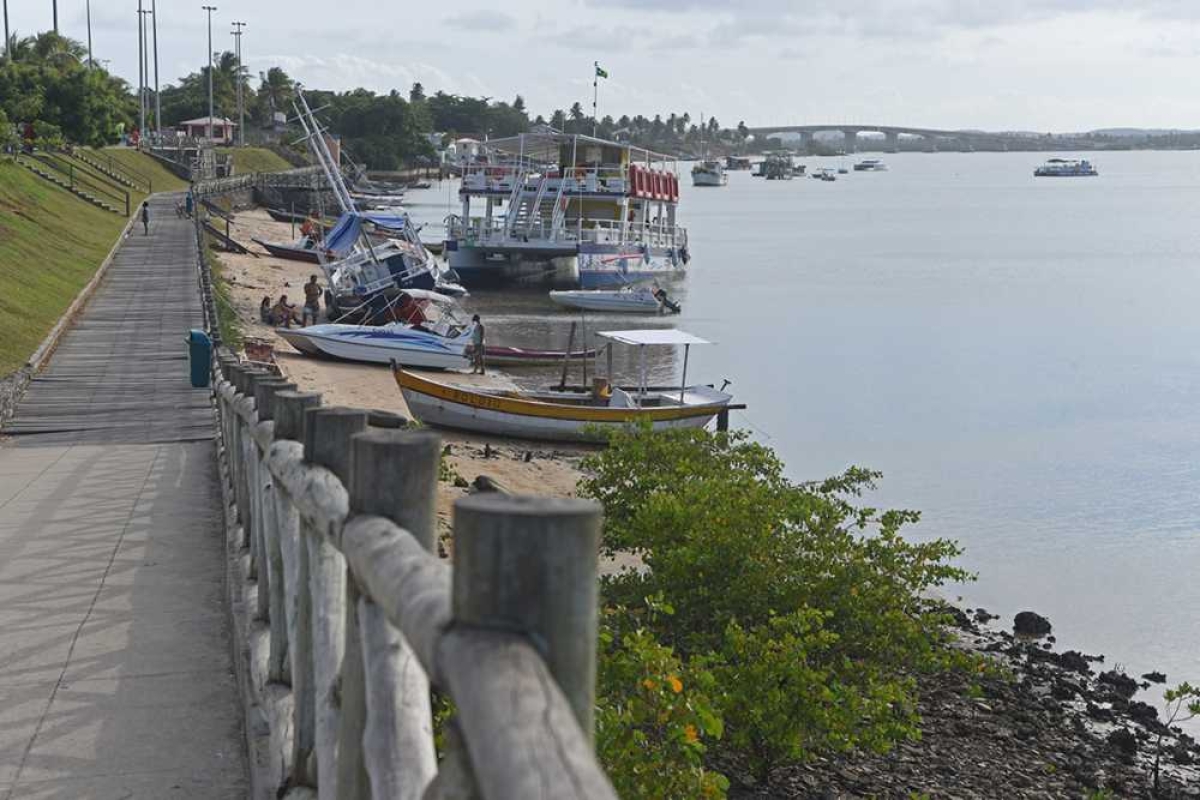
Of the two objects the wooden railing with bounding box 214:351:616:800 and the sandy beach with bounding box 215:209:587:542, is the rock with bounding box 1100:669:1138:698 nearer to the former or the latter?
the sandy beach with bounding box 215:209:587:542

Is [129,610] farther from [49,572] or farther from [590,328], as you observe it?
[590,328]

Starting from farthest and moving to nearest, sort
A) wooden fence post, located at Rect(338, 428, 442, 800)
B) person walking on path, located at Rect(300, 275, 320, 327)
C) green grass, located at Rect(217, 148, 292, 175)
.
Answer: green grass, located at Rect(217, 148, 292, 175) → person walking on path, located at Rect(300, 275, 320, 327) → wooden fence post, located at Rect(338, 428, 442, 800)

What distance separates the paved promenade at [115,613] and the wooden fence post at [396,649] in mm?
2764

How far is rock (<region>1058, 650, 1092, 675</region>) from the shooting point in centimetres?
1766

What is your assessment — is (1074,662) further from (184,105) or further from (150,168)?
(184,105)

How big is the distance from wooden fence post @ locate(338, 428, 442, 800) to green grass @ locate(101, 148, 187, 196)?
3324 inches

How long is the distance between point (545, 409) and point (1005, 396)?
58.1 feet

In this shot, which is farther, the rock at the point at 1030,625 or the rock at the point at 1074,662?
the rock at the point at 1030,625

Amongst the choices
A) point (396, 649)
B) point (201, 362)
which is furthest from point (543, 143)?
point (396, 649)

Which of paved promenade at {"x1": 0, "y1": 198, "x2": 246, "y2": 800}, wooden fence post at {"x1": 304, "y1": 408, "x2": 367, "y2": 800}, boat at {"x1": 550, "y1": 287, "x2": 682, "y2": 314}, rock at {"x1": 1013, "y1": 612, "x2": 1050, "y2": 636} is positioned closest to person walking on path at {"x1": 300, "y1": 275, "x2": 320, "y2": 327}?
boat at {"x1": 550, "y1": 287, "x2": 682, "y2": 314}

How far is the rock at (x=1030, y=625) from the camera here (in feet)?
63.2

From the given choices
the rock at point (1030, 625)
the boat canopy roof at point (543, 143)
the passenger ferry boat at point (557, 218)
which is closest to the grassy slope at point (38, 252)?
the rock at point (1030, 625)

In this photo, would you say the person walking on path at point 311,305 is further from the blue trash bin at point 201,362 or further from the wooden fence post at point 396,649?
the wooden fence post at point 396,649

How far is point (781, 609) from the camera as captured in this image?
12.3 metres
